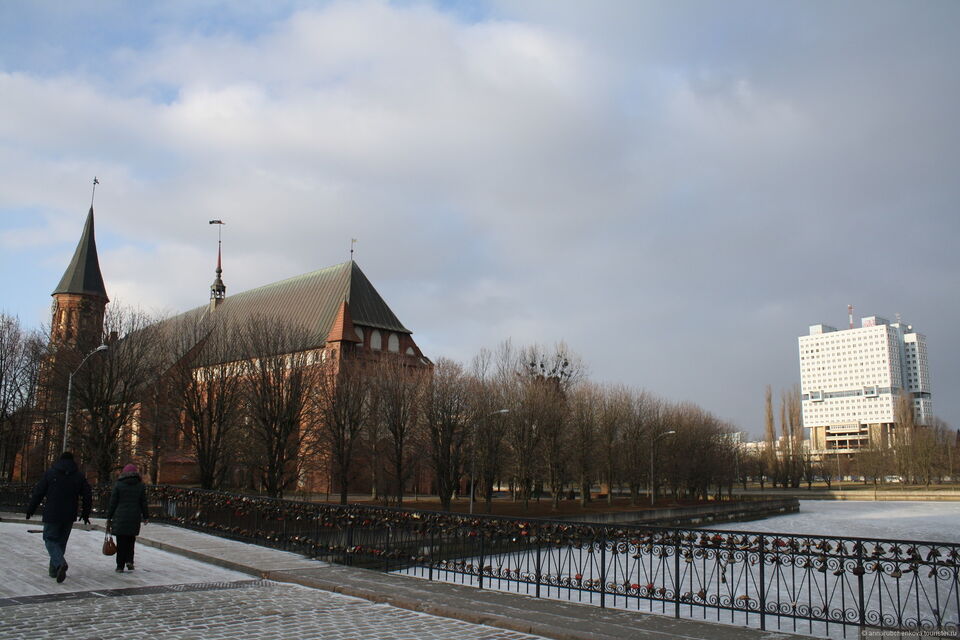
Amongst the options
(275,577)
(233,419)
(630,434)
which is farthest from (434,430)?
(275,577)

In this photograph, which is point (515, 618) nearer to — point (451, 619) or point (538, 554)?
point (451, 619)

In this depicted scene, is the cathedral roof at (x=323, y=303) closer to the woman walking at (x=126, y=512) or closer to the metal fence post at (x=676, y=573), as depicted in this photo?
the woman walking at (x=126, y=512)

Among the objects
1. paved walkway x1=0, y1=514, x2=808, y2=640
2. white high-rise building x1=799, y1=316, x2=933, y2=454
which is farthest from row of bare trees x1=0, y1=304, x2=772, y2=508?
white high-rise building x1=799, y1=316, x2=933, y2=454

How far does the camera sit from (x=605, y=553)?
54.5 feet

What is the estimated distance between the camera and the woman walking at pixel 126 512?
11695 millimetres

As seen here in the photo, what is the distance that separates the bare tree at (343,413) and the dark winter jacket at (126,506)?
105ft

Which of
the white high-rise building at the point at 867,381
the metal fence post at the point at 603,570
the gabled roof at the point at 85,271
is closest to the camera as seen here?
the metal fence post at the point at 603,570

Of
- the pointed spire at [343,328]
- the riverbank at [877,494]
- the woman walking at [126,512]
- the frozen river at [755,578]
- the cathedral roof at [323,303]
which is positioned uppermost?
the cathedral roof at [323,303]

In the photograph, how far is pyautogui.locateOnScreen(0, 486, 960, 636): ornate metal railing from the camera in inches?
370

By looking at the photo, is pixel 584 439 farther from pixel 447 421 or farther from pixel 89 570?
pixel 89 570

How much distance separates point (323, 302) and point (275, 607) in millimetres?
59108

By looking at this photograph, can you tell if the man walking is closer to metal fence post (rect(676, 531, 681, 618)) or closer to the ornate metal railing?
the ornate metal railing

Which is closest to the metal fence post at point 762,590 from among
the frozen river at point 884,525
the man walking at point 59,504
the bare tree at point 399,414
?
the man walking at point 59,504

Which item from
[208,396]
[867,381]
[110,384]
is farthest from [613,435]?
[867,381]
